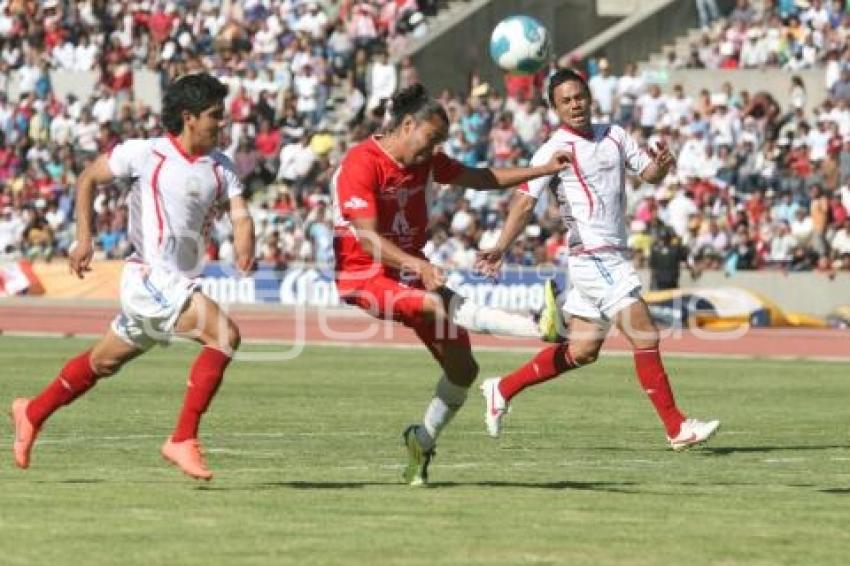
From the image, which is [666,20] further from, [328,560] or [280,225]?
[328,560]

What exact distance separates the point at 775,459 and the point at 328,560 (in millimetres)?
5750

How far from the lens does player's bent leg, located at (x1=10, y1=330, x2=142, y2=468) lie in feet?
40.5

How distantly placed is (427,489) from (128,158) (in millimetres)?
2328

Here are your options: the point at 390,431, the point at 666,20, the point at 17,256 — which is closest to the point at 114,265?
the point at 17,256

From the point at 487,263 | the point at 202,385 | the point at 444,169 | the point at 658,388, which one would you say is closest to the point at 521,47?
the point at 658,388

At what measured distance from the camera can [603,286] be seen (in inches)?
603

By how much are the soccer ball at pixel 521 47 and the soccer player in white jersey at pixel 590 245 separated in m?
2.75

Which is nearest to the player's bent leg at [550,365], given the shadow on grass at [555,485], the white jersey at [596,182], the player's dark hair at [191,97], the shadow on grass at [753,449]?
the white jersey at [596,182]

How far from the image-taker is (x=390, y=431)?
54.2 ft

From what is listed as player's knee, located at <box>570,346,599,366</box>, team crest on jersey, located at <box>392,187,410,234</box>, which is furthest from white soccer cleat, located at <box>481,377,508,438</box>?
team crest on jersey, located at <box>392,187,410,234</box>

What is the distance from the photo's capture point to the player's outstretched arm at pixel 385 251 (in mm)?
11789

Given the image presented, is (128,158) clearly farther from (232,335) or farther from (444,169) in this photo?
(444,169)

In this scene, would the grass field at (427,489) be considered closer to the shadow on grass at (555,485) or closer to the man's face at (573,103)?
the shadow on grass at (555,485)

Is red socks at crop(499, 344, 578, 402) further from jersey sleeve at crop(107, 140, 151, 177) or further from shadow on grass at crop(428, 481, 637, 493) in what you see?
jersey sleeve at crop(107, 140, 151, 177)
